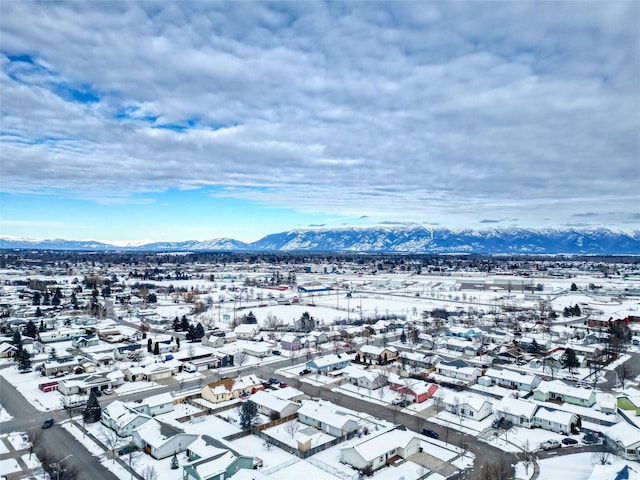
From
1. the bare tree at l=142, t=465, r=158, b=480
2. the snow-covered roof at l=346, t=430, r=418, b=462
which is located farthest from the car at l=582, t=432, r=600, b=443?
the bare tree at l=142, t=465, r=158, b=480

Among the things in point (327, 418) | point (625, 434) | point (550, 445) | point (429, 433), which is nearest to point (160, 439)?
point (327, 418)

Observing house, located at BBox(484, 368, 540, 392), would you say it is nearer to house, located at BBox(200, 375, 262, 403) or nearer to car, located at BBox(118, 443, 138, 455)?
house, located at BBox(200, 375, 262, 403)

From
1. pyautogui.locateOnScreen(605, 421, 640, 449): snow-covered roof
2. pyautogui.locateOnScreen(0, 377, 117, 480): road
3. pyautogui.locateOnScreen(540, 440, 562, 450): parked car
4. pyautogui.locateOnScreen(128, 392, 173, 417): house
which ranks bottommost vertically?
pyautogui.locateOnScreen(0, 377, 117, 480): road

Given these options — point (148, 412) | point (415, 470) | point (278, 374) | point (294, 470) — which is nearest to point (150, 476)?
point (294, 470)

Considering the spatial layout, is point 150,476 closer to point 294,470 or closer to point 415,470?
point 294,470

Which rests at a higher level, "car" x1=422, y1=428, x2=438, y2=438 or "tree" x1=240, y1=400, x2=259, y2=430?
"tree" x1=240, y1=400, x2=259, y2=430

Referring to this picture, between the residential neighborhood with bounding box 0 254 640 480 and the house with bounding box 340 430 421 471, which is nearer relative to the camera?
the house with bounding box 340 430 421 471

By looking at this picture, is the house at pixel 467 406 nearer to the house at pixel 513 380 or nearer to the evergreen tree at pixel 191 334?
the house at pixel 513 380
